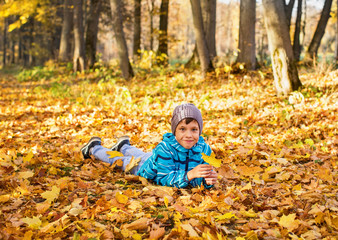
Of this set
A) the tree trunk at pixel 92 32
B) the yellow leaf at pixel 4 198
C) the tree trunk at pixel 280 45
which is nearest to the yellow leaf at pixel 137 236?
the yellow leaf at pixel 4 198

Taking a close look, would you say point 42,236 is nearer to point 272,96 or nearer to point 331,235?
point 331,235

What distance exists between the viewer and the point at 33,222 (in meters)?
2.07

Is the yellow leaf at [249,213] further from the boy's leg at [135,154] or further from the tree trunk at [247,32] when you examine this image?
the tree trunk at [247,32]

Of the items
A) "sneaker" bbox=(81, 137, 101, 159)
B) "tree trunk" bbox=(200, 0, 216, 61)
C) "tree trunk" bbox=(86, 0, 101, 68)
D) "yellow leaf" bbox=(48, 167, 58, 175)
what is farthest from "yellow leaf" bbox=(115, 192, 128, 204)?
"tree trunk" bbox=(86, 0, 101, 68)

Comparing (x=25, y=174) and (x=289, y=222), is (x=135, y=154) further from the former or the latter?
(x=289, y=222)

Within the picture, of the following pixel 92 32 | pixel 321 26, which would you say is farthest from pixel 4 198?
pixel 92 32

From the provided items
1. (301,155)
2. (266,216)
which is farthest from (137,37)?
(266,216)

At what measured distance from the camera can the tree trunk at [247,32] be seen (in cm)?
913

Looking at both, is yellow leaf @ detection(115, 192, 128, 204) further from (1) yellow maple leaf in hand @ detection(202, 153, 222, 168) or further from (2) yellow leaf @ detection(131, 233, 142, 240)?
(1) yellow maple leaf in hand @ detection(202, 153, 222, 168)

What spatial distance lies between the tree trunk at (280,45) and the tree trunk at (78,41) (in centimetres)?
875

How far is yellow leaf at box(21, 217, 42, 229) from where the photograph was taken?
203 cm

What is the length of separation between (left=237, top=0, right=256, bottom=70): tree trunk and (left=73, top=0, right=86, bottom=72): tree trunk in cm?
694

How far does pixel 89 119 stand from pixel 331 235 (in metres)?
4.87

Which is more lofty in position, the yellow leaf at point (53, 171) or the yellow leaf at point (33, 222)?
the yellow leaf at point (33, 222)
